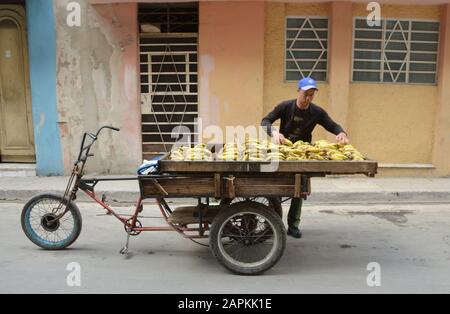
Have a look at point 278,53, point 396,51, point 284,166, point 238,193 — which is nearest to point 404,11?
point 396,51

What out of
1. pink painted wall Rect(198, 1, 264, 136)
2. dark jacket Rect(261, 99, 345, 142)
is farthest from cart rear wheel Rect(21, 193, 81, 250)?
pink painted wall Rect(198, 1, 264, 136)

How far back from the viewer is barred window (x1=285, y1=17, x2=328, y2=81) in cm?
761

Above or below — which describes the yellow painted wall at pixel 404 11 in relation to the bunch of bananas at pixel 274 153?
above

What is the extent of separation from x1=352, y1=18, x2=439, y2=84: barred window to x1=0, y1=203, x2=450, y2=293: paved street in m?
3.34

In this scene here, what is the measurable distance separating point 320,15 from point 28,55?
222 inches

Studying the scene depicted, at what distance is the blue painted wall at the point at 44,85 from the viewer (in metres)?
7.39

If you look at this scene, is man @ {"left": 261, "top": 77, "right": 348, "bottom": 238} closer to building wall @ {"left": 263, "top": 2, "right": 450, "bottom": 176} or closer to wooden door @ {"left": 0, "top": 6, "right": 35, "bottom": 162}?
building wall @ {"left": 263, "top": 2, "right": 450, "bottom": 176}

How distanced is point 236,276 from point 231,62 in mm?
4754

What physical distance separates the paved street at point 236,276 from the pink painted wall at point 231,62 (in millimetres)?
2873

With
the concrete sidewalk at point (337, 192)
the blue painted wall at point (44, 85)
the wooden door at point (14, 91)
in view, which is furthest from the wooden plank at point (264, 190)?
the wooden door at point (14, 91)

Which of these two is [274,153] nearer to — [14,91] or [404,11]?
[404,11]

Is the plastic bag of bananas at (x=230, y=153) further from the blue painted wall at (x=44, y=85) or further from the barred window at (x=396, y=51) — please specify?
the blue painted wall at (x=44, y=85)
